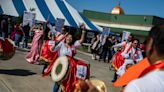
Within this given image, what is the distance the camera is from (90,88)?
1596 millimetres

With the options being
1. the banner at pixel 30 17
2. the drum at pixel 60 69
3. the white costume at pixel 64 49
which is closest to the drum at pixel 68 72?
the drum at pixel 60 69

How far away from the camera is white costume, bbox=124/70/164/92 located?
155 centimetres

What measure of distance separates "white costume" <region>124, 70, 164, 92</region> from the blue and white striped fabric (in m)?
15.5

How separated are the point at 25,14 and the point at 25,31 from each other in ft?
4.23

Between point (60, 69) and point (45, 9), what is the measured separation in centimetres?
1249

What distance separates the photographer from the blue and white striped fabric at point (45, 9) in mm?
17281

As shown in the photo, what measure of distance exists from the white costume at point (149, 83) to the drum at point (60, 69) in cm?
415

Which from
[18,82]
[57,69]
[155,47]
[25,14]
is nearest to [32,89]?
[18,82]

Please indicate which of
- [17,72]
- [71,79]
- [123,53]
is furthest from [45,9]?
[71,79]

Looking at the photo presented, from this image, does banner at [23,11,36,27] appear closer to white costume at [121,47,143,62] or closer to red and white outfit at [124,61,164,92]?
white costume at [121,47,143,62]

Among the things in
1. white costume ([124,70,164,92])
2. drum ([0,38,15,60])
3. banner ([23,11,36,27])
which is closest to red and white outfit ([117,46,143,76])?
drum ([0,38,15,60])

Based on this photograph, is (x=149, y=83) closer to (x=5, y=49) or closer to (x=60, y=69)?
(x=60, y=69)

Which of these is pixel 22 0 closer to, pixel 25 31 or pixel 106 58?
pixel 25 31

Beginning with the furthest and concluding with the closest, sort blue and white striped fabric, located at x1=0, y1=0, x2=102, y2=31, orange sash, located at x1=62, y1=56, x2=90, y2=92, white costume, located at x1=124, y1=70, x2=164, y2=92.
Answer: blue and white striped fabric, located at x1=0, y1=0, x2=102, y2=31 → orange sash, located at x1=62, y1=56, x2=90, y2=92 → white costume, located at x1=124, y1=70, x2=164, y2=92
